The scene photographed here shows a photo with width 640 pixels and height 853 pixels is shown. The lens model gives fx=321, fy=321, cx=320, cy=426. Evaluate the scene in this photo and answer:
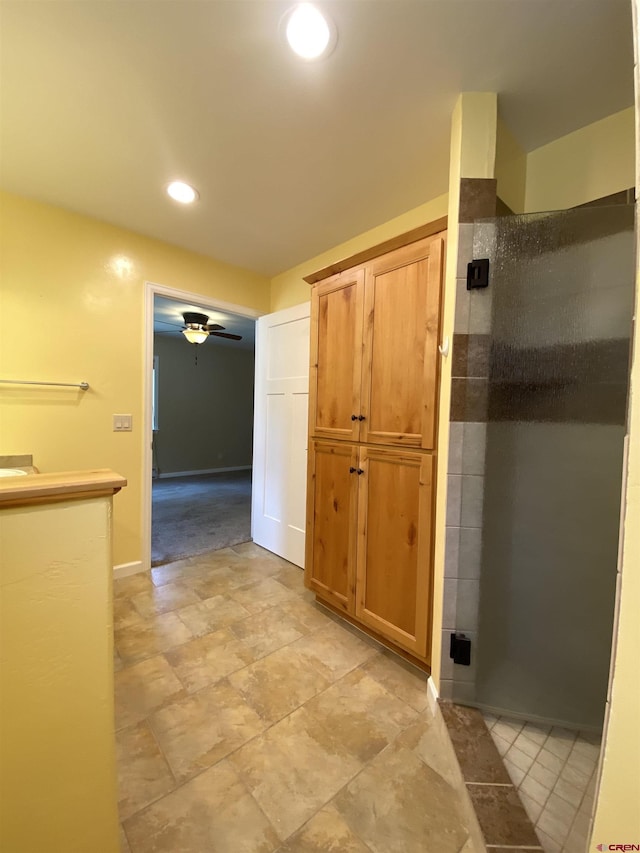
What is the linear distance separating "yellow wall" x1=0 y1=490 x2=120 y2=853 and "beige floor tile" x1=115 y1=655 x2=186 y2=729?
0.63 m

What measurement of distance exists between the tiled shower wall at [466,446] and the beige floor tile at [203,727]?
0.79 m

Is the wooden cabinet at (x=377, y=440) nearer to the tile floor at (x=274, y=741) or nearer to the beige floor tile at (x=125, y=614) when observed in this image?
the tile floor at (x=274, y=741)

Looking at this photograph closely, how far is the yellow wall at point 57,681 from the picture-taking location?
577 millimetres

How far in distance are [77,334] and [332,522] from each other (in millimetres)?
2010

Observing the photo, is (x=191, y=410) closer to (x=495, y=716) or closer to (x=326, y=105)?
(x=326, y=105)

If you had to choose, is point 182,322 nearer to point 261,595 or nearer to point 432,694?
point 261,595

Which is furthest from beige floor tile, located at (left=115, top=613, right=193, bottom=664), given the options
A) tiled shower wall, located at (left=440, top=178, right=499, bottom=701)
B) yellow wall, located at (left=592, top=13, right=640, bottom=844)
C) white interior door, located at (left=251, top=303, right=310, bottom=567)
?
yellow wall, located at (left=592, top=13, right=640, bottom=844)

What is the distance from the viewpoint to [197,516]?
364 cm

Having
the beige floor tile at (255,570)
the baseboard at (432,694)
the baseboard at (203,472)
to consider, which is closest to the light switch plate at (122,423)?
the beige floor tile at (255,570)

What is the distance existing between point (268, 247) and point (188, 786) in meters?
2.84

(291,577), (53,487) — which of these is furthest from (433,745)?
(53,487)

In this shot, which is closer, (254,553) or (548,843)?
(548,843)

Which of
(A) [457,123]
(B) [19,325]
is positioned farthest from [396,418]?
(B) [19,325]

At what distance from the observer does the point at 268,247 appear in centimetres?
241
